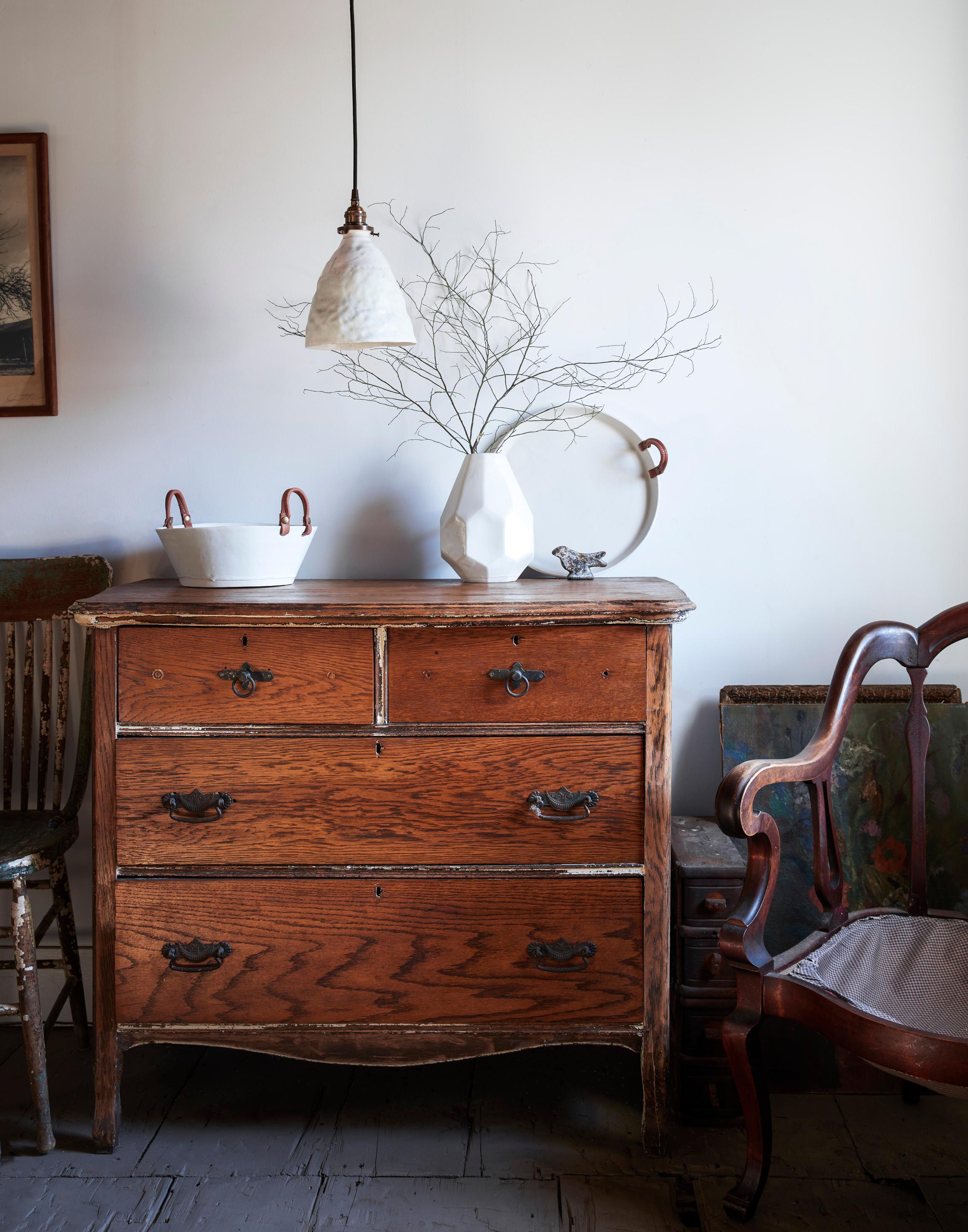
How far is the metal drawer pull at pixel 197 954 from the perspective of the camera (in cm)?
172

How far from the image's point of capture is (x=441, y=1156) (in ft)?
5.78

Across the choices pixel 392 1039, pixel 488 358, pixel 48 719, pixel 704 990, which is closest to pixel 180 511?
pixel 48 719

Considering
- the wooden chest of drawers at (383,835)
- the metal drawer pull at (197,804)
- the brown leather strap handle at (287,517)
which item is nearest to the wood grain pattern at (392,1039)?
the wooden chest of drawers at (383,835)

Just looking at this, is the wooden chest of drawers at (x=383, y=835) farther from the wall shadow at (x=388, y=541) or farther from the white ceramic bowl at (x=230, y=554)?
the wall shadow at (x=388, y=541)

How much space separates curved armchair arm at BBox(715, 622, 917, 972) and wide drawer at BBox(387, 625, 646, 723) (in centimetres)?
27

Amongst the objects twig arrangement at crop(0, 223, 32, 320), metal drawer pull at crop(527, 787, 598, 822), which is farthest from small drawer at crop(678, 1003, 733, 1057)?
twig arrangement at crop(0, 223, 32, 320)

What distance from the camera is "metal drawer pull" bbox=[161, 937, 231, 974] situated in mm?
1723

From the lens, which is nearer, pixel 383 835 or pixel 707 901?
pixel 383 835

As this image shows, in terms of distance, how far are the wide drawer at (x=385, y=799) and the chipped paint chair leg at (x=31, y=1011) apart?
283 mm

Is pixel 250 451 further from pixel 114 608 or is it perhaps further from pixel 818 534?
pixel 818 534

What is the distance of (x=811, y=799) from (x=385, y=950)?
0.84 m

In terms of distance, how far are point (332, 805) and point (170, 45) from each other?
1.82 m

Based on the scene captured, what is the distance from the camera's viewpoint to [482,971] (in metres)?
1.72

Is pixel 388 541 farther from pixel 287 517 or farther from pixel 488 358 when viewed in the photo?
pixel 488 358
